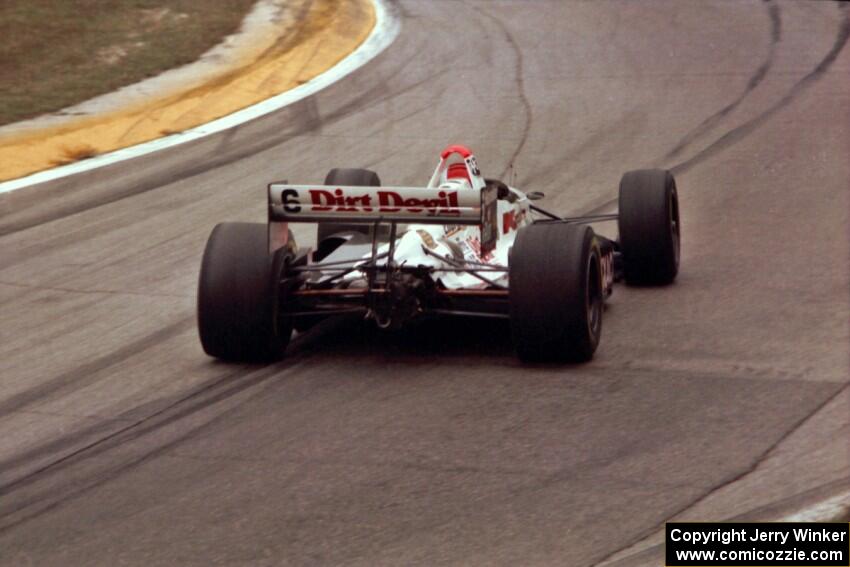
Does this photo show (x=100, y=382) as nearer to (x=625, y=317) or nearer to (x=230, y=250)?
(x=230, y=250)

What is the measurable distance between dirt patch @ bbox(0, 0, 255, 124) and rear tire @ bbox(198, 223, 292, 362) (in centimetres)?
884

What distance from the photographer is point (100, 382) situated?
855 cm

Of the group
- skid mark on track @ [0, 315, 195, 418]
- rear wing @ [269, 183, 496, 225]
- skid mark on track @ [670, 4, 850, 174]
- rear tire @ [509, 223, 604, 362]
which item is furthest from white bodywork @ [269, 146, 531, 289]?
skid mark on track @ [670, 4, 850, 174]

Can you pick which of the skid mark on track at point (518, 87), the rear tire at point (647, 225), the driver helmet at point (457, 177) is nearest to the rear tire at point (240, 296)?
the driver helmet at point (457, 177)

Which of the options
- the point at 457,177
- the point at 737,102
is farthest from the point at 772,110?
the point at 457,177

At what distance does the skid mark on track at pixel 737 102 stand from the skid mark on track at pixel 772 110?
263 mm

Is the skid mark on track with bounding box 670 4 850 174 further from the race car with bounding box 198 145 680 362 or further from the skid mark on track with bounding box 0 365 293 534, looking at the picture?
the skid mark on track with bounding box 0 365 293 534

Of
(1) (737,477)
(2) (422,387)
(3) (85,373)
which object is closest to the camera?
(1) (737,477)

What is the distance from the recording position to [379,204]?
8.20 metres

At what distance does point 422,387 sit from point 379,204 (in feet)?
3.53

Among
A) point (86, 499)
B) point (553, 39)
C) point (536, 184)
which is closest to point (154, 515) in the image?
point (86, 499)

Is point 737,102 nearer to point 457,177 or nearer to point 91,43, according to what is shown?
point 457,177

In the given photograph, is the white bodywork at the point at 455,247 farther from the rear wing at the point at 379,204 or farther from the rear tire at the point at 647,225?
the rear tire at the point at 647,225

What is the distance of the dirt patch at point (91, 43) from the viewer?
687 inches
